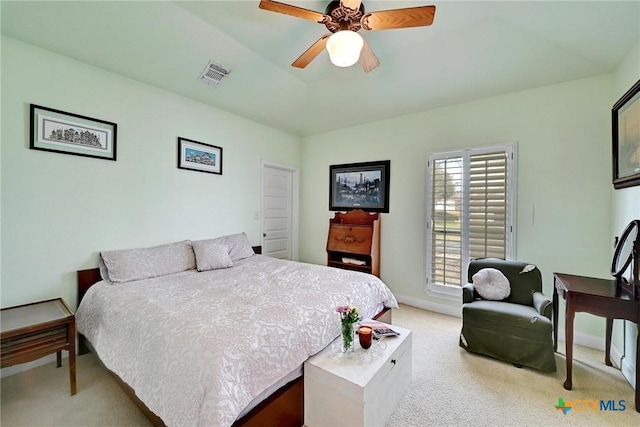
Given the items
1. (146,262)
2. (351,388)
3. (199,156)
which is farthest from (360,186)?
(351,388)

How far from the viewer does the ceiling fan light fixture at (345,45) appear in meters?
1.76

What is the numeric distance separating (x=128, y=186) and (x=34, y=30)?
1383mm

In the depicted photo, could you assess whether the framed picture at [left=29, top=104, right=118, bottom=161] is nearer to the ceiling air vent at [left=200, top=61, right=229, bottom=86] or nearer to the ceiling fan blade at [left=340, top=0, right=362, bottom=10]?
the ceiling air vent at [left=200, top=61, right=229, bottom=86]

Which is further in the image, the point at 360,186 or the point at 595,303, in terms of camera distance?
the point at 360,186

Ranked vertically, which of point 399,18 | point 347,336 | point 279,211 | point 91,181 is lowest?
point 347,336

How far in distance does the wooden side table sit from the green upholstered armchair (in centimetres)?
320

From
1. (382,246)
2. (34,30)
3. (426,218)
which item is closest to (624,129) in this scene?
(426,218)

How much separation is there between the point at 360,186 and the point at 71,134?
134 inches

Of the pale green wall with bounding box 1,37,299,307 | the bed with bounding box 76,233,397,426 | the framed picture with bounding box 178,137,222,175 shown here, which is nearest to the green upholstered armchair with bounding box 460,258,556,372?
the bed with bounding box 76,233,397,426

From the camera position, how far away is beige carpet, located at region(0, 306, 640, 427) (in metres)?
1.70

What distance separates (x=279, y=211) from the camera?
4.60 m

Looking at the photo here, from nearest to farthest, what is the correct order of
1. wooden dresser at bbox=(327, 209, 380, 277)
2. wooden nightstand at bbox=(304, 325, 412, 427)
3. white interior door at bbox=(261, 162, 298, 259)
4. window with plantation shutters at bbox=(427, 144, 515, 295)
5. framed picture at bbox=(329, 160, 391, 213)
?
wooden nightstand at bbox=(304, 325, 412, 427) < window with plantation shutters at bbox=(427, 144, 515, 295) < wooden dresser at bbox=(327, 209, 380, 277) < framed picture at bbox=(329, 160, 391, 213) < white interior door at bbox=(261, 162, 298, 259)

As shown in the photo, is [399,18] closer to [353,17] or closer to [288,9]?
[353,17]

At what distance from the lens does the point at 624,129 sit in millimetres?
2201
